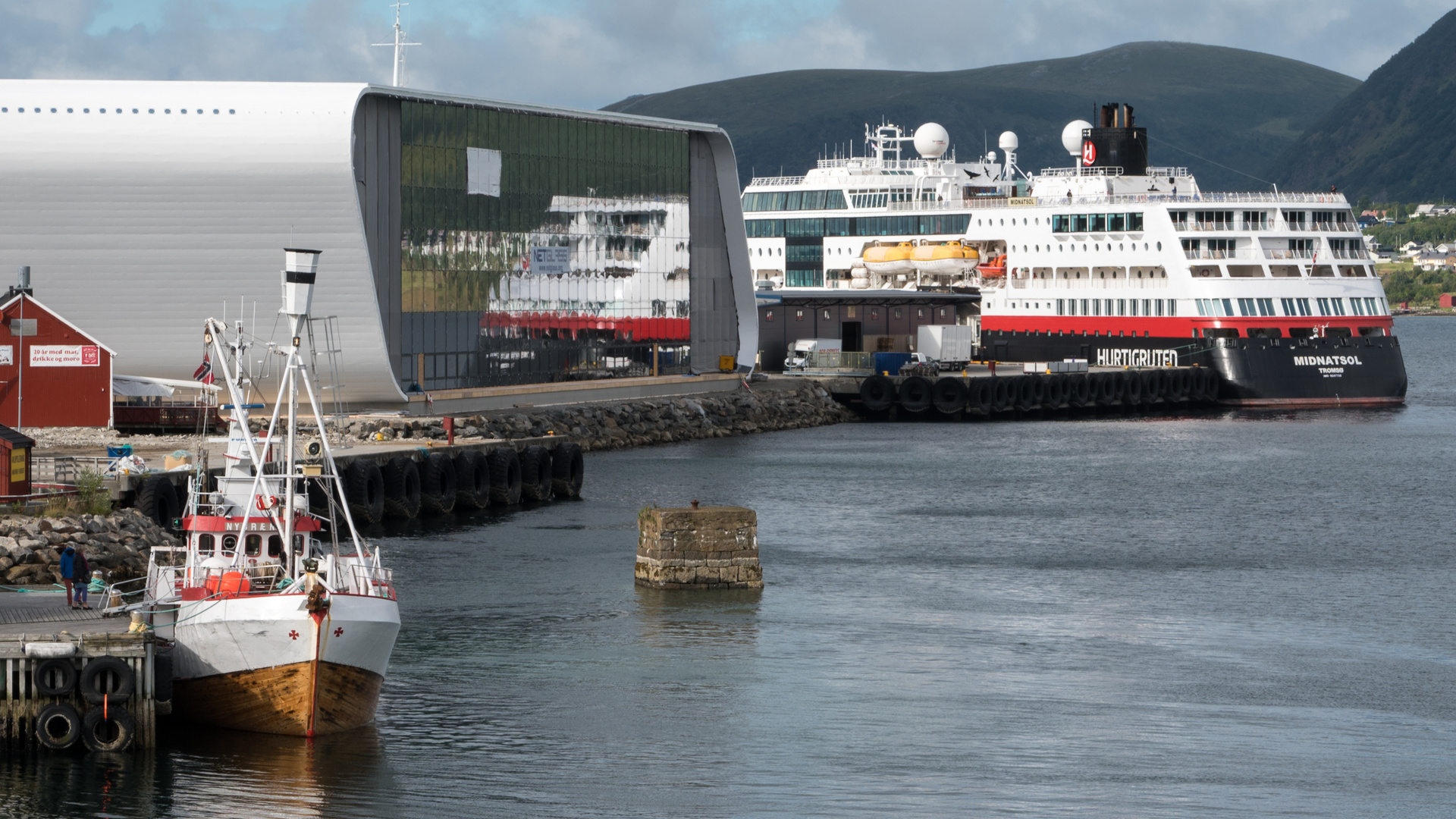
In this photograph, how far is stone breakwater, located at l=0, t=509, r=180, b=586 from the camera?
3156 centimetres

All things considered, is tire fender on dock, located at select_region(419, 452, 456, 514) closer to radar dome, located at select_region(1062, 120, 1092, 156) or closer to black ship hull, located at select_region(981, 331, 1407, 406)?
black ship hull, located at select_region(981, 331, 1407, 406)

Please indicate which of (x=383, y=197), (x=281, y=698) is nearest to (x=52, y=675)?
(x=281, y=698)

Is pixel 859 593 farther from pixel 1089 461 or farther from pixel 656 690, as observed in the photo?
pixel 1089 461

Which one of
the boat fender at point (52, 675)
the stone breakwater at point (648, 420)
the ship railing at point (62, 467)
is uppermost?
the stone breakwater at point (648, 420)

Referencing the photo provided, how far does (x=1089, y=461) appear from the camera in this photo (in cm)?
6706

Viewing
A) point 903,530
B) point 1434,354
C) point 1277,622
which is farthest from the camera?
point 1434,354

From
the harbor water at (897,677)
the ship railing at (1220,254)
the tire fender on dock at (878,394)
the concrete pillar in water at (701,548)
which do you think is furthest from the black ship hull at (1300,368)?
the concrete pillar in water at (701,548)

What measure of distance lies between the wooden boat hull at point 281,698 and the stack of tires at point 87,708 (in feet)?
4.42

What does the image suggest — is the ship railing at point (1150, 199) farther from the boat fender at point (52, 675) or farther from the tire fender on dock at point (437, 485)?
the boat fender at point (52, 675)

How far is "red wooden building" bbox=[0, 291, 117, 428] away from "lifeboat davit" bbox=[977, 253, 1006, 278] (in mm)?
65075

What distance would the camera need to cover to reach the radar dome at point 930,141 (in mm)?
113750

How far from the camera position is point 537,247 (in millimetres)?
72938

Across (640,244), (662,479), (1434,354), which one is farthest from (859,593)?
(1434,354)

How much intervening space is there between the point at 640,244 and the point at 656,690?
5333 cm
